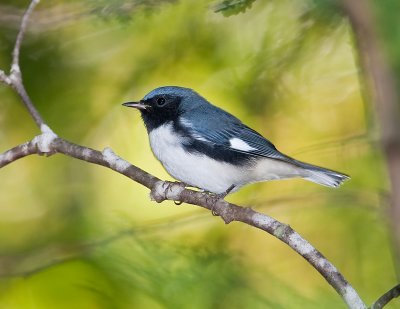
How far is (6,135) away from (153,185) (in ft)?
4.53

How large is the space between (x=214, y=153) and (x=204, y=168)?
82mm

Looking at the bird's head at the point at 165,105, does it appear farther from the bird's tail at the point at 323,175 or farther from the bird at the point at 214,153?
the bird's tail at the point at 323,175

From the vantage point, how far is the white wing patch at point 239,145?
223 centimetres

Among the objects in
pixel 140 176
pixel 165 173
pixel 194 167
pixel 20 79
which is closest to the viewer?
pixel 140 176

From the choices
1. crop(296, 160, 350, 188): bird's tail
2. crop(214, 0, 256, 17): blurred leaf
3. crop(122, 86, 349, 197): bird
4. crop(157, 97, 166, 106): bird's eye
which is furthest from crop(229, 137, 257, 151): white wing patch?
crop(214, 0, 256, 17): blurred leaf

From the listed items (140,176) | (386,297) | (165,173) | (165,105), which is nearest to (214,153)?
(165,105)

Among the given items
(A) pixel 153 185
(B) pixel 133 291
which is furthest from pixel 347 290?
(B) pixel 133 291

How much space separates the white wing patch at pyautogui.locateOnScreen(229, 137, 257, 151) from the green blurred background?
0.64 ft

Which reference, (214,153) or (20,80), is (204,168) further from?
(20,80)

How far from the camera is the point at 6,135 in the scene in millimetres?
2943

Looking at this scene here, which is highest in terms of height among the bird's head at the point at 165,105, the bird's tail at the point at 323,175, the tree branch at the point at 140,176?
the bird's head at the point at 165,105

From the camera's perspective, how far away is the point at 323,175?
2129 millimetres

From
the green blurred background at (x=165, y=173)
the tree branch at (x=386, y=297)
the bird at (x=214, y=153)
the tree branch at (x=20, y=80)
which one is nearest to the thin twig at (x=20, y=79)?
the tree branch at (x=20, y=80)

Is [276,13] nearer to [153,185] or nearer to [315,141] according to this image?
[315,141]
